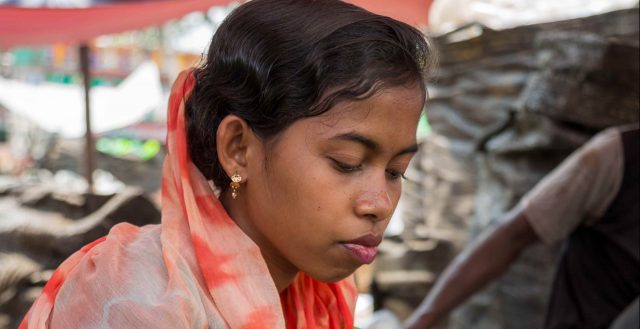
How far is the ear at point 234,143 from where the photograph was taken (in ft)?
4.09

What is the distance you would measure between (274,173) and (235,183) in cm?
9

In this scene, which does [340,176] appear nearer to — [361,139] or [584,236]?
[361,139]

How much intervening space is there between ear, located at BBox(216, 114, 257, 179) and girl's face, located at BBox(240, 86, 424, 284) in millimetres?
34

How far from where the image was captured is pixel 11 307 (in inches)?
102

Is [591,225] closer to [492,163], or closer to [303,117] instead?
[492,163]

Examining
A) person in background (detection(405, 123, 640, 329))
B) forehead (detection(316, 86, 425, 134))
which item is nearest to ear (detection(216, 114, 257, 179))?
forehead (detection(316, 86, 425, 134))

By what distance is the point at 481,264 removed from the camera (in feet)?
8.29

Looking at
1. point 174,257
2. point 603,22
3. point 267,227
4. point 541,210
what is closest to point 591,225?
point 541,210

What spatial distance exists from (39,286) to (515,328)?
2.18 m

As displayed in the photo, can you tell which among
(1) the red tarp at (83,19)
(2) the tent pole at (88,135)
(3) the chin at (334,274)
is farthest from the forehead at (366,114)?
(2) the tent pole at (88,135)

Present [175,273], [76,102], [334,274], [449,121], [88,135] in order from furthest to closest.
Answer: [76,102] < [449,121] < [88,135] < [334,274] < [175,273]

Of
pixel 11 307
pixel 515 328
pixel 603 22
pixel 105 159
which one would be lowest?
pixel 105 159

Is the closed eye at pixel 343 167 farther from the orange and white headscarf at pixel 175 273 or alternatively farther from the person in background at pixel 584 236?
the person in background at pixel 584 236

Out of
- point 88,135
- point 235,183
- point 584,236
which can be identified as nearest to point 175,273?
point 235,183
